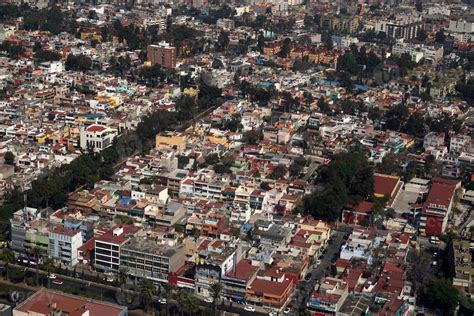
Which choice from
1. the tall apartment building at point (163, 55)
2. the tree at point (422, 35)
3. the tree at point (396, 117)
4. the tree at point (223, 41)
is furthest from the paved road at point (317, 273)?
the tree at point (422, 35)

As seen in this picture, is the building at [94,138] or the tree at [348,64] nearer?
the building at [94,138]

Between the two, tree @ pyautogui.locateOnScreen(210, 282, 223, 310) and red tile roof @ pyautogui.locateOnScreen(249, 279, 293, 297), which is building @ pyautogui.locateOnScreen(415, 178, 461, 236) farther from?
tree @ pyautogui.locateOnScreen(210, 282, 223, 310)

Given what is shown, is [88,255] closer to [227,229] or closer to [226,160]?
[227,229]

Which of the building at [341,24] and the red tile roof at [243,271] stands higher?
the building at [341,24]

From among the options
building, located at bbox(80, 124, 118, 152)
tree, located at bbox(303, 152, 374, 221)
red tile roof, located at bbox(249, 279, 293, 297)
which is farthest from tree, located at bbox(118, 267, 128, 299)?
building, located at bbox(80, 124, 118, 152)

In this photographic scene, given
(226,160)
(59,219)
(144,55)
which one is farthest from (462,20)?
(59,219)

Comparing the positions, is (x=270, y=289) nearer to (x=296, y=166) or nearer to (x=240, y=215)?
(x=240, y=215)

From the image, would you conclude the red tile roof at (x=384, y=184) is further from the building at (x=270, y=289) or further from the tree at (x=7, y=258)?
the tree at (x=7, y=258)
